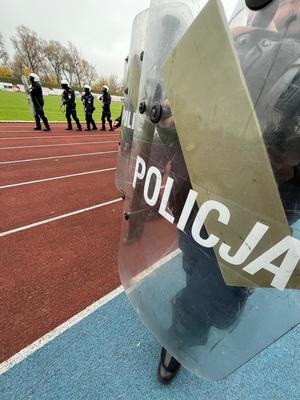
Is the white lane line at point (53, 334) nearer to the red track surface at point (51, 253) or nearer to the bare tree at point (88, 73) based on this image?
the red track surface at point (51, 253)

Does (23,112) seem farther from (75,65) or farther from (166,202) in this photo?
(75,65)

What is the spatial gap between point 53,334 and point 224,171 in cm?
174

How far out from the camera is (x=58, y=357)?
5.20 ft

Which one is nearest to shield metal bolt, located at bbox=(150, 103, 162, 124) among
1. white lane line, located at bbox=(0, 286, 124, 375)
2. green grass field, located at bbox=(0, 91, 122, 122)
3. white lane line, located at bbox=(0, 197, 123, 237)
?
white lane line, located at bbox=(0, 286, 124, 375)

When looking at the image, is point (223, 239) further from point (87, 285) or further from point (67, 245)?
point (67, 245)

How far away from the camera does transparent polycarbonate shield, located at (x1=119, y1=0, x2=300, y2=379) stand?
22.5 inches

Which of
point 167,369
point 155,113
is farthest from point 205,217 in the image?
point 167,369

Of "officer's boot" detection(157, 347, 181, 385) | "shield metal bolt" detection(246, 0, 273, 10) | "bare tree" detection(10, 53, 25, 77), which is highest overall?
"shield metal bolt" detection(246, 0, 273, 10)

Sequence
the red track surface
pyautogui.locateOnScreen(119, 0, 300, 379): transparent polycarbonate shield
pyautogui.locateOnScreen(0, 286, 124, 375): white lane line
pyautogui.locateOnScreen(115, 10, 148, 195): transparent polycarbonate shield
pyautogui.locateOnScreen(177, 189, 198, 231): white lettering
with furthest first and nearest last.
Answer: pyautogui.locateOnScreen(115, 10, 148, 195): transparent polycarbonate shield
the red track surface
pyautogui.locateOnScreen(0, 286, 124, 375): white lane line
pyautogui.locateOnScreen(177, 189, 198, 231): white lettering
pyautogui.locateOnScreen(119, 0, 300, 379): transparent polycarbonate shield

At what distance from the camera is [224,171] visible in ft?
2.08

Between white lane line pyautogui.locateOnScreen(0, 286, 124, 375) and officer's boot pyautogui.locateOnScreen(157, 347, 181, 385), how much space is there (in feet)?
2.35

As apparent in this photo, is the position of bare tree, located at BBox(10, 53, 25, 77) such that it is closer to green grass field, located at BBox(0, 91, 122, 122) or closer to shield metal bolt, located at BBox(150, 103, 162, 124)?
green grass field, located at BBox(0, 91, 122, 122)

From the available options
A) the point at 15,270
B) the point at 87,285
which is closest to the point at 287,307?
the point at 87,285

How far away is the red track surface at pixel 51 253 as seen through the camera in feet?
6.21
